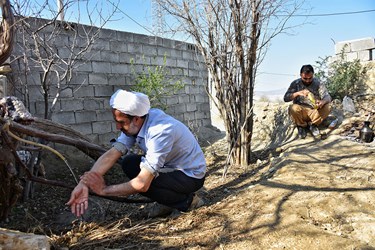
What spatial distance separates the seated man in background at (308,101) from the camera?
15.9 ft

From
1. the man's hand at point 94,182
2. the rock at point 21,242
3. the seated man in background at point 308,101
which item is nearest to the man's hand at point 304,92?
the seated man in background at point 308,101

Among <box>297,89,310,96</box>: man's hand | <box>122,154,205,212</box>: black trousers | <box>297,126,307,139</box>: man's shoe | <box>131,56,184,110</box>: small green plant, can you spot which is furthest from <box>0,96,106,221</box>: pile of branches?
<box>297,126,307,139</box>: man's shoe

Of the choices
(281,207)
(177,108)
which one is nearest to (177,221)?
(281,207)

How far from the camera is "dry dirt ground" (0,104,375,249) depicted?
7.01 feet

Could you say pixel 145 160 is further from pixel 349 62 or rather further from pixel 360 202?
pixel 349 62

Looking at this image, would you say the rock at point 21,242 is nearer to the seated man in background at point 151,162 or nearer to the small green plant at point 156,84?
the seated man in background at point 151,162

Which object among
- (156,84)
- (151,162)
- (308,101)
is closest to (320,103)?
(308,101)

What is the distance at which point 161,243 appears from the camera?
2.21m

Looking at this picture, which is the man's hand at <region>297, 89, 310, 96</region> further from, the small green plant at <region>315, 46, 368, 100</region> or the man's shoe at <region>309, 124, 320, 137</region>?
the small green plant at <region>315, 46, 368, 100</region>

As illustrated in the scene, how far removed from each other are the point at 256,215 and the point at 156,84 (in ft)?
11.6

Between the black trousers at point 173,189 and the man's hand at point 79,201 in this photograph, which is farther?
the black trousers at point 173,189

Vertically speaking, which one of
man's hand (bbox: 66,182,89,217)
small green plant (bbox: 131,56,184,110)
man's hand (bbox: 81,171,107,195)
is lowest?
man's hand (bbox: 66,182,89,217)

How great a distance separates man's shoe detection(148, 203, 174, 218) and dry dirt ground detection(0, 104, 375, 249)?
95 mm

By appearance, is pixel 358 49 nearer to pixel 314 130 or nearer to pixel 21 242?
pixel 314 130
